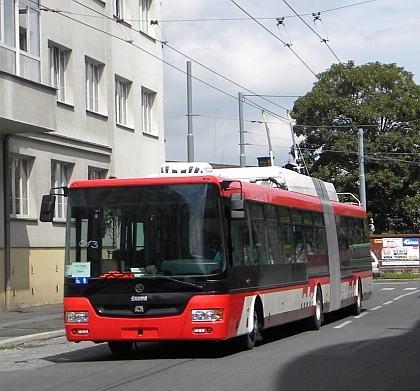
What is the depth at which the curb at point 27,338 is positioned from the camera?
16.6 m

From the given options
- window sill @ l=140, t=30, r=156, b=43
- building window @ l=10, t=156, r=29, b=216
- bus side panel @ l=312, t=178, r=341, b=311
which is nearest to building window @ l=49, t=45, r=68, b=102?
building window @ l=10, t=156, r=29, b=216

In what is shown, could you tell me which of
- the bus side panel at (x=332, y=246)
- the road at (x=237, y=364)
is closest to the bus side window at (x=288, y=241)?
the road at (x=237, y=364)

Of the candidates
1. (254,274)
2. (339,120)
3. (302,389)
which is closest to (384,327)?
(254,274)

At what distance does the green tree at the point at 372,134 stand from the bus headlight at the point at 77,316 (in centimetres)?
4755

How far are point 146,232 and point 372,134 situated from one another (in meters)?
49.2

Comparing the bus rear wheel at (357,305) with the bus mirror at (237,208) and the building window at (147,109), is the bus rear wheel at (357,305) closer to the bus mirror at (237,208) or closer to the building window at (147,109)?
the bus mirror at (237,208)

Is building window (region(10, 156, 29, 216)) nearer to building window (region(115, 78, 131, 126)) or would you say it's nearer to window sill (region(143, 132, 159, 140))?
building window (region(115, 78, 131, 126))

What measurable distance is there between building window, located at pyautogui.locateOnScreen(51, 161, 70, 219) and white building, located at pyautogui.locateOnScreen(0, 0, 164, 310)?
0.03 metres

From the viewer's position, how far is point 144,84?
35.3m

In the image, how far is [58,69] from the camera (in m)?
29.2

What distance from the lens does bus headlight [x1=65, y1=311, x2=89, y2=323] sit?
13477 millimetres

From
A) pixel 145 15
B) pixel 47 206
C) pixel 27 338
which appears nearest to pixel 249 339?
pixel 47 206

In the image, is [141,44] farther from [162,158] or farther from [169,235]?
[169,235]

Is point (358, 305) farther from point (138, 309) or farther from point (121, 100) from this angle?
point (121, 100)
